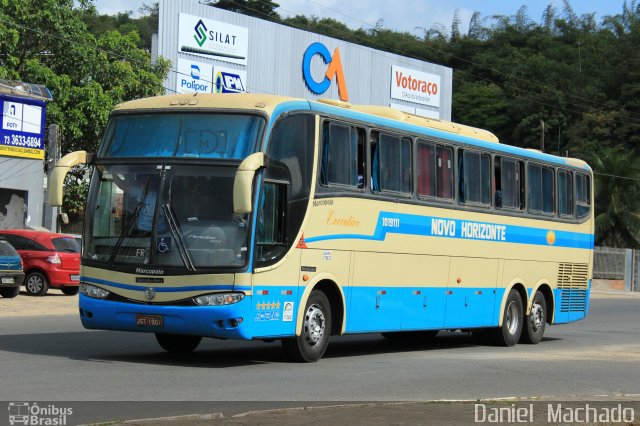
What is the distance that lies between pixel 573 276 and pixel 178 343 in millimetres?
10076

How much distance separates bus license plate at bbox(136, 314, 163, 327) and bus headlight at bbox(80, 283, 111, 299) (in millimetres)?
623

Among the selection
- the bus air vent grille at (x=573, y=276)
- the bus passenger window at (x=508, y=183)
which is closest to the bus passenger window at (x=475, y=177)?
the bus passenger window at (x=508, y=183)

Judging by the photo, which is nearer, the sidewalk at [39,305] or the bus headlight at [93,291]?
the bus headlight at [93,291]

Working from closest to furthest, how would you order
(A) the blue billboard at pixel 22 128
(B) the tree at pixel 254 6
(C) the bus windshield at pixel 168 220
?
(C) the bus windshield at pixel 168 220, (A) the blue billboard at pixel 22 128, (B) the tree at pixel 254 6

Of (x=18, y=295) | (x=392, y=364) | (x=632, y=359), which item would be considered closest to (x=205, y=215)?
(x=392, y=364)

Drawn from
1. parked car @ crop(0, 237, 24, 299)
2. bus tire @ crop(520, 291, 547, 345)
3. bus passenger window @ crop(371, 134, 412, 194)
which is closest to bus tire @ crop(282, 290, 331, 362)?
bus passenger window @ crop(371, 134, 412, 194)

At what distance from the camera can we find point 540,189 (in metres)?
22.2

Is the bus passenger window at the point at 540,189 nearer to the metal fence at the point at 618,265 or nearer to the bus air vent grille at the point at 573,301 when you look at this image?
the bus air vent grille at the point at 573,301

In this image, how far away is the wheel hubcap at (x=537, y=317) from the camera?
72.7ft

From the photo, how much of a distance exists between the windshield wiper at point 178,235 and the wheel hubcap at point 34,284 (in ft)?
59.1

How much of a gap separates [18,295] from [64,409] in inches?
867

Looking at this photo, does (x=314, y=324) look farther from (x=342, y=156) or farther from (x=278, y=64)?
(x=278, y=64)

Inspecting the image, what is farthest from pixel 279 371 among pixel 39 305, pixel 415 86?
pixel 415 86

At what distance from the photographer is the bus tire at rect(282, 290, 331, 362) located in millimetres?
15438
